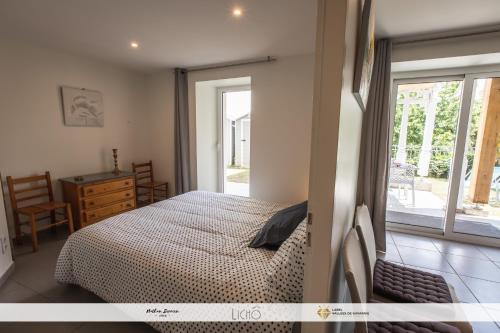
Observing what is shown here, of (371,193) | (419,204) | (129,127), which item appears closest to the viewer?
(371,193)

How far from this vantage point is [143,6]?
1.99 meters

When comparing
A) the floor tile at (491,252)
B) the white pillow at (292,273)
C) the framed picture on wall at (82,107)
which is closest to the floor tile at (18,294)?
the white pillow at (292,273)

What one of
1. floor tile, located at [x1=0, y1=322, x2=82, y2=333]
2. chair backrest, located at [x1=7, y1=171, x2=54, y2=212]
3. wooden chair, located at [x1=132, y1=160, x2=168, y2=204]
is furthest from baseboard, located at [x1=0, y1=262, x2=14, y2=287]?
wooden chair, located at [x1=132, y1=160, x2=168, y2=204]

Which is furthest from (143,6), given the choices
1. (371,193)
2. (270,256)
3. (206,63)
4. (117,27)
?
(371,193)

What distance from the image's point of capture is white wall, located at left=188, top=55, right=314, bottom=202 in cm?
315

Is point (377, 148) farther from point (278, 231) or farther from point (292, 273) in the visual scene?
point (292, 273)

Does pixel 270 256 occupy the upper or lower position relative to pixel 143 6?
lower

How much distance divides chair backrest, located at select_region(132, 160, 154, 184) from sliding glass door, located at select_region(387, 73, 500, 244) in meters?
→ 4.01

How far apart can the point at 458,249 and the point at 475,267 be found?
414 millimetres

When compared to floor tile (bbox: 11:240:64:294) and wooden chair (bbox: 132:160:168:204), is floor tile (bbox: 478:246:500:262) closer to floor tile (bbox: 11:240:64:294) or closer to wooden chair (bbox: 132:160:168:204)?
floor tile (bbox: 11:240:64:294)

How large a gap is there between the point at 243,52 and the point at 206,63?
0.77m

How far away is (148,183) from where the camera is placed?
415 centimetres

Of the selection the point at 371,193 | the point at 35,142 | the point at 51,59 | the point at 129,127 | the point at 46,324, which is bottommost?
the point at 46,324

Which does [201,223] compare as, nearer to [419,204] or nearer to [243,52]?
[243,52]
